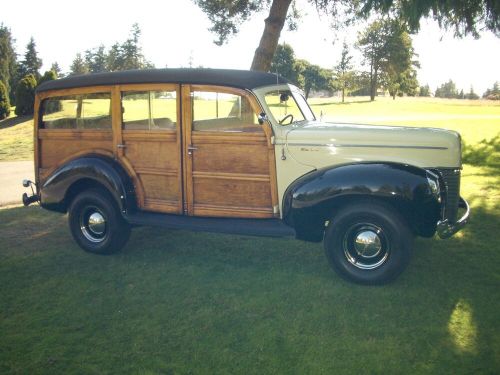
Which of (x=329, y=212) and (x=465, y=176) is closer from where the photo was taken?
(x=329, y=212)

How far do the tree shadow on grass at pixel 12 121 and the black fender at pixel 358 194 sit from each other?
20.1 m

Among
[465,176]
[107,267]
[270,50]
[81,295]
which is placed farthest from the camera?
[270,50]

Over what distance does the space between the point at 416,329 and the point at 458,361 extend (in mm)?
429

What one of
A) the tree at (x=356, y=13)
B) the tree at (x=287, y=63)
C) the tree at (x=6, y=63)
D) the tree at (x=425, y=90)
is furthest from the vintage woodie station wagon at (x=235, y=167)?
the tree at (x=425, y=90)

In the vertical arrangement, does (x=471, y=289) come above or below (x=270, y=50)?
below

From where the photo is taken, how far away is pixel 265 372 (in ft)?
9.17

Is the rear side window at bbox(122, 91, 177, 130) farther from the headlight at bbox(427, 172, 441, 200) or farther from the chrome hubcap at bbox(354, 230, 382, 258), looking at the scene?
the headlight at bbox(427, 172, 441, 200)

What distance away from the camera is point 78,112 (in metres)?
5.11

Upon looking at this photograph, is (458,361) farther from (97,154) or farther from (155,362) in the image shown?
(97,154)

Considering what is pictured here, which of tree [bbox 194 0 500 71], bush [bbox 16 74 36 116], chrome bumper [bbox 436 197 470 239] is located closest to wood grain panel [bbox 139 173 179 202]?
chrome bumper [bbox 436 197 470 239]

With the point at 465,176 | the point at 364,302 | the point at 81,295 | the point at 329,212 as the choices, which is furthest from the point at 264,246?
the point at 465,176

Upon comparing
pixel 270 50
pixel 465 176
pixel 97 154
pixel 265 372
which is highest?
pixel 270 50

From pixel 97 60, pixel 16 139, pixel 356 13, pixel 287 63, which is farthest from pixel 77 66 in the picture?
pixel 356 13

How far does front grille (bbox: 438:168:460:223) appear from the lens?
4.09 metres
